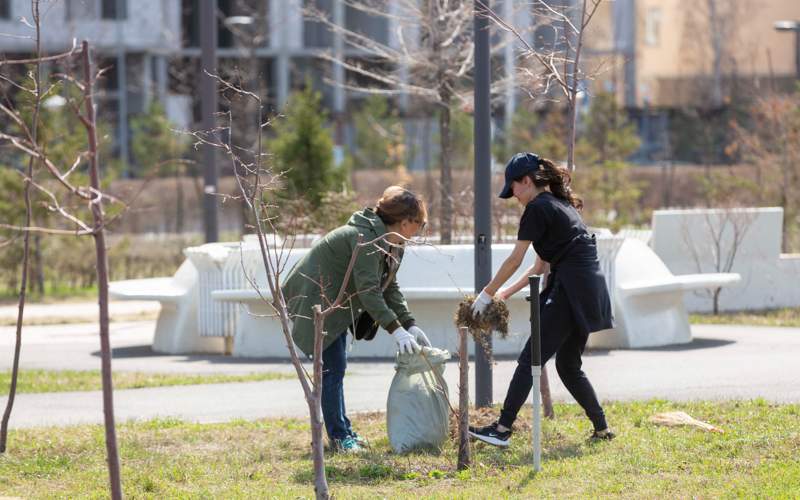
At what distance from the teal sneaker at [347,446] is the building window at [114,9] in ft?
110

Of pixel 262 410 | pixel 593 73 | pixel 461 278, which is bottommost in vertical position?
pixel 262 410

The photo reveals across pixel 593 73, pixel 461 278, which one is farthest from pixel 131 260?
pixel 593 73

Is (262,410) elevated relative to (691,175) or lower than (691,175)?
lower

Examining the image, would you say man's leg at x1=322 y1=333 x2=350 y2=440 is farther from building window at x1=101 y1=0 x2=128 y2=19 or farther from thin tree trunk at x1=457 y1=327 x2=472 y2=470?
building window at x1=101 y1=0 x2=128 y2=19

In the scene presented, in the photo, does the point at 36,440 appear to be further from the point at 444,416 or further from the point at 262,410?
the point at 444,416

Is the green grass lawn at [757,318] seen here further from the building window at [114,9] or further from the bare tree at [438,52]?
the building window at [114,9]

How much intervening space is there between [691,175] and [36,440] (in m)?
22.2

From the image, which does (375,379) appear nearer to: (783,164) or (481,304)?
(481,304)

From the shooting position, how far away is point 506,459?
260 inches

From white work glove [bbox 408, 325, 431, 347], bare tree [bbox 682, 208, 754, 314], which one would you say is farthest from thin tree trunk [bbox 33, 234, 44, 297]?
white work glove [bbox 408, 325, 431, 347]

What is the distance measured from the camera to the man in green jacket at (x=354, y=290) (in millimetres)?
6719

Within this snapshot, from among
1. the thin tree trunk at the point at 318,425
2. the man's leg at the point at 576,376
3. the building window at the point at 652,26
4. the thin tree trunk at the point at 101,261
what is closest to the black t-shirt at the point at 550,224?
the man's leg at the point at 576,376

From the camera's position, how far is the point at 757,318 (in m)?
13.8

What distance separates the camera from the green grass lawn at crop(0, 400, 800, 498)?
5902mm
